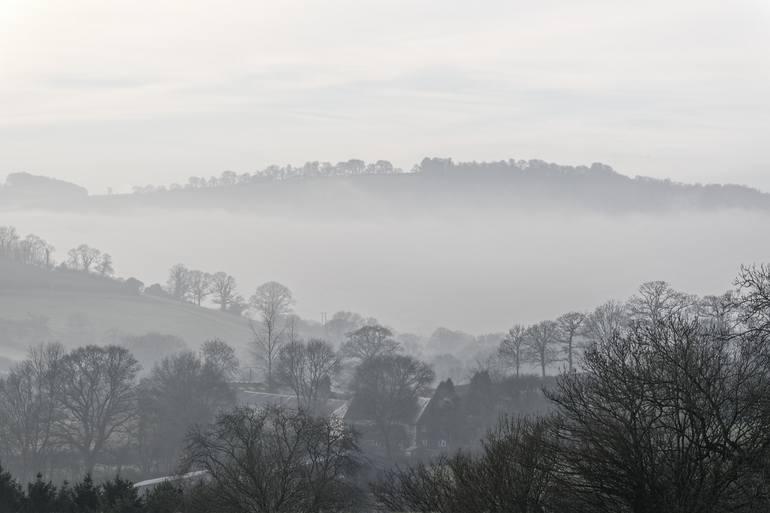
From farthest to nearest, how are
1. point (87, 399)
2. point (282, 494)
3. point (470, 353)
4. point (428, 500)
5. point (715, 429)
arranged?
point (470, 353), point (87, 399), point (282, 494), point (428, 500), point (715, 429)

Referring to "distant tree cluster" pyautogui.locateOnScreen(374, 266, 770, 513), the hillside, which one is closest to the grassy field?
the hillside

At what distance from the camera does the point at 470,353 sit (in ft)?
643

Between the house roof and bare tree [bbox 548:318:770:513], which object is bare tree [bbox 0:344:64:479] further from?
bare tree [bbox 548:318:770:513]

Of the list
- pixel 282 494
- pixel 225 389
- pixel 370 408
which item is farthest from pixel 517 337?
pixel 282 494

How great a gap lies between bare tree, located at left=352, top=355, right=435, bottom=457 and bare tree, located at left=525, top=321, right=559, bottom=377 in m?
11.5

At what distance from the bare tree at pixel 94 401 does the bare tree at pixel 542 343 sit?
39.7m

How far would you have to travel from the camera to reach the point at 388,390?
9294 centimetres

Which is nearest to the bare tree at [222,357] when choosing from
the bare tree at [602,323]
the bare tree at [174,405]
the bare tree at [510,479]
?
the bare tree at [174,405]

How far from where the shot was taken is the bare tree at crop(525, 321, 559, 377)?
102062mm

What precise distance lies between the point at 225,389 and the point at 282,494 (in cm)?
5177

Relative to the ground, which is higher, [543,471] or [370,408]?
[543,471]

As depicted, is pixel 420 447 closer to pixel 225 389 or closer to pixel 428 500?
pixel 225 389

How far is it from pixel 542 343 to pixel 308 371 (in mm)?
24760

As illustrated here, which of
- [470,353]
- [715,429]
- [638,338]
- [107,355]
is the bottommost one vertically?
[470,353]
